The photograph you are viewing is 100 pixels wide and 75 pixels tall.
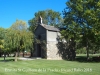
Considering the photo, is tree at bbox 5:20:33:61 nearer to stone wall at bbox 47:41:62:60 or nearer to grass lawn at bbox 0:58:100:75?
stone wall at bbox 47:41:62:60

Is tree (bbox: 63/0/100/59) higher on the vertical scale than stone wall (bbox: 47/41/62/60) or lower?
higher

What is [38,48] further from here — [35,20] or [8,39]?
[35,20]

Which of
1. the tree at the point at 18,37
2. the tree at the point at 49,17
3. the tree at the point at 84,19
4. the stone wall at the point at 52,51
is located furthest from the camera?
the tree at the point at 49,17

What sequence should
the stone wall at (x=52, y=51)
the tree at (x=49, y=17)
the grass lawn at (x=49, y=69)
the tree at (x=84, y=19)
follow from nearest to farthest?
the grass lawn at (x=49, y=69), the tree at (x=84, y=19), the stone wall at (x=52, y=51), the tree at (x=49, y=17)

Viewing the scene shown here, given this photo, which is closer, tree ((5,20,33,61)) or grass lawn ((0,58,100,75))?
grass lawn ((0,58,100,75))

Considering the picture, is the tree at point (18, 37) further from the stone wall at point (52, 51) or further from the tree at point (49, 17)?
the tree at point (49, 17)

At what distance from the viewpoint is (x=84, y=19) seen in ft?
86.2

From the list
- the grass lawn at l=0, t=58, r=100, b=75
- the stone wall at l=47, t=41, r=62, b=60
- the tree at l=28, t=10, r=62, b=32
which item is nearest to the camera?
the grass lawn at l=0, t=58, r=100, b=75

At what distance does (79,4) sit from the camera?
2627 cm

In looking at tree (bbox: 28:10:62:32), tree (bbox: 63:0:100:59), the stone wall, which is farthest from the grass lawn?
tree (bbox: 28:10:62:32)

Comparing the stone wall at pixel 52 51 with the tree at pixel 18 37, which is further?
the stone wall at pixel 52 51

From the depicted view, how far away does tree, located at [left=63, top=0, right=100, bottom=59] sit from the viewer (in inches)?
930

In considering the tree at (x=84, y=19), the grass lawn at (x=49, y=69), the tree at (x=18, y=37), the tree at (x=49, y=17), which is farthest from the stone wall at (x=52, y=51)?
the tree at (x=49, y=17)

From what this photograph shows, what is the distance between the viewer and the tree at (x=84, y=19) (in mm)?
23609
